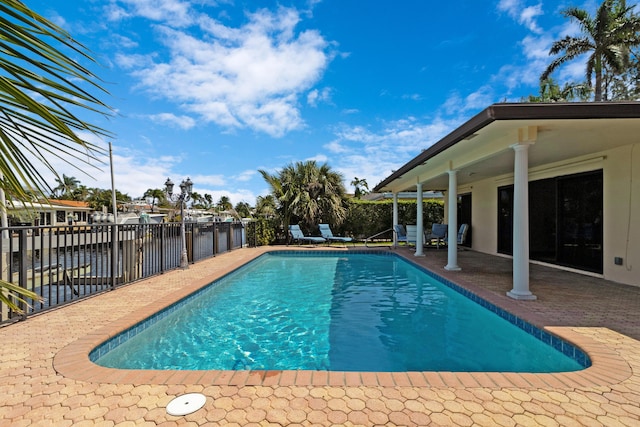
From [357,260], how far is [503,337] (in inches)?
301

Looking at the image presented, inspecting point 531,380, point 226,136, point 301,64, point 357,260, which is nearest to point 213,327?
point 531,380

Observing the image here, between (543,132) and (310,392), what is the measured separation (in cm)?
554

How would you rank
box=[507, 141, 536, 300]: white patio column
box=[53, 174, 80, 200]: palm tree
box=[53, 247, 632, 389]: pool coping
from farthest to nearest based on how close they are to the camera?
box=[507, 141, 536, 300]: white patio column → box=[53, 247, 632, 389]: pool coping → box=[53, 174, 80, 200]: palm tree

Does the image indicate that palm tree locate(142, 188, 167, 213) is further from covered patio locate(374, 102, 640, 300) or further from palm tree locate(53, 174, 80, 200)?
palm tree locate(53, 174, 80, 200)

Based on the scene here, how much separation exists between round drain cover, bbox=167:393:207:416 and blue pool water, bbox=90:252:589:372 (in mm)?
1174

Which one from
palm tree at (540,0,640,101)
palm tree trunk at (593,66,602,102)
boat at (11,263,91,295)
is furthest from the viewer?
palm tree trunk at (593,66,602,102)

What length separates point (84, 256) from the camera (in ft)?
18.8

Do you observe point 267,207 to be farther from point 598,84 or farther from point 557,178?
point 598,84

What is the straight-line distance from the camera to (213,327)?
5.17 metres

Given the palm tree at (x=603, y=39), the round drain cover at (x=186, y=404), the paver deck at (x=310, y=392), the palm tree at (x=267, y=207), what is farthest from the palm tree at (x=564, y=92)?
the round drain cover at (x=186, y=404)

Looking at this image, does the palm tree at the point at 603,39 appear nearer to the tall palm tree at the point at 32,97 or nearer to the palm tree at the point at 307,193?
the palm tree at the point at 307,193

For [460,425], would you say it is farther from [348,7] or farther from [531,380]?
[348,7]

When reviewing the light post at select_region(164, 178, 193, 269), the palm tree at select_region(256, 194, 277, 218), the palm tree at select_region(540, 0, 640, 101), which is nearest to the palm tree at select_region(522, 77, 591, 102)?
the palm tree at select_region(540, 0, 640, 101)

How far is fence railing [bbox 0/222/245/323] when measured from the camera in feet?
14.8
